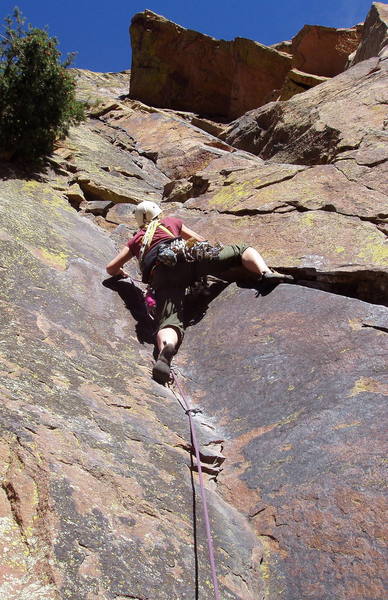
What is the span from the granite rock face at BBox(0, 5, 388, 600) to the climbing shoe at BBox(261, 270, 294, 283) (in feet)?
0.44

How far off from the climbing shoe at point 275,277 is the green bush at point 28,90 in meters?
5.66

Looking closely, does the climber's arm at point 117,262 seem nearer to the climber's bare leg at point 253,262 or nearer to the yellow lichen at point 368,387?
the climber's bare leg at point 253,262

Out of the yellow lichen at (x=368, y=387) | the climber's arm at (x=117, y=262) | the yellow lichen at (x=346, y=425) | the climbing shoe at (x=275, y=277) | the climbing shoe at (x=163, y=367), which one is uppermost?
the climbing shoe at (x=275, y=277)

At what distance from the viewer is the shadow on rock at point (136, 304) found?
542 centimetres

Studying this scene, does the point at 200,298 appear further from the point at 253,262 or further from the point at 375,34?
the point at 375,34

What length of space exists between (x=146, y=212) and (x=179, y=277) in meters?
1.32

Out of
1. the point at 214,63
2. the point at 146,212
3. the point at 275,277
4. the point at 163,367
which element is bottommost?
the point at 163,367

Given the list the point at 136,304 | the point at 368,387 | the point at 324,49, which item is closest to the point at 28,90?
the point at 136,304

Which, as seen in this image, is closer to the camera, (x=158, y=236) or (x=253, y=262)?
(x=253, y=262)

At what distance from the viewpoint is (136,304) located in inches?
234

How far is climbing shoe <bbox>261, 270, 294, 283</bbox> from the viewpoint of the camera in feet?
17.5

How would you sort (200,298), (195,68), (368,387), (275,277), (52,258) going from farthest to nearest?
1. (195,68)
2. (200,298)
3. (52,258)
4. (275,277)
5. (368,387)

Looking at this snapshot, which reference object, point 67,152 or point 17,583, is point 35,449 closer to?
point 17,583

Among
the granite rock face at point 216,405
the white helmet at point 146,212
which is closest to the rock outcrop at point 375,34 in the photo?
the granite rock face at point 216,405
